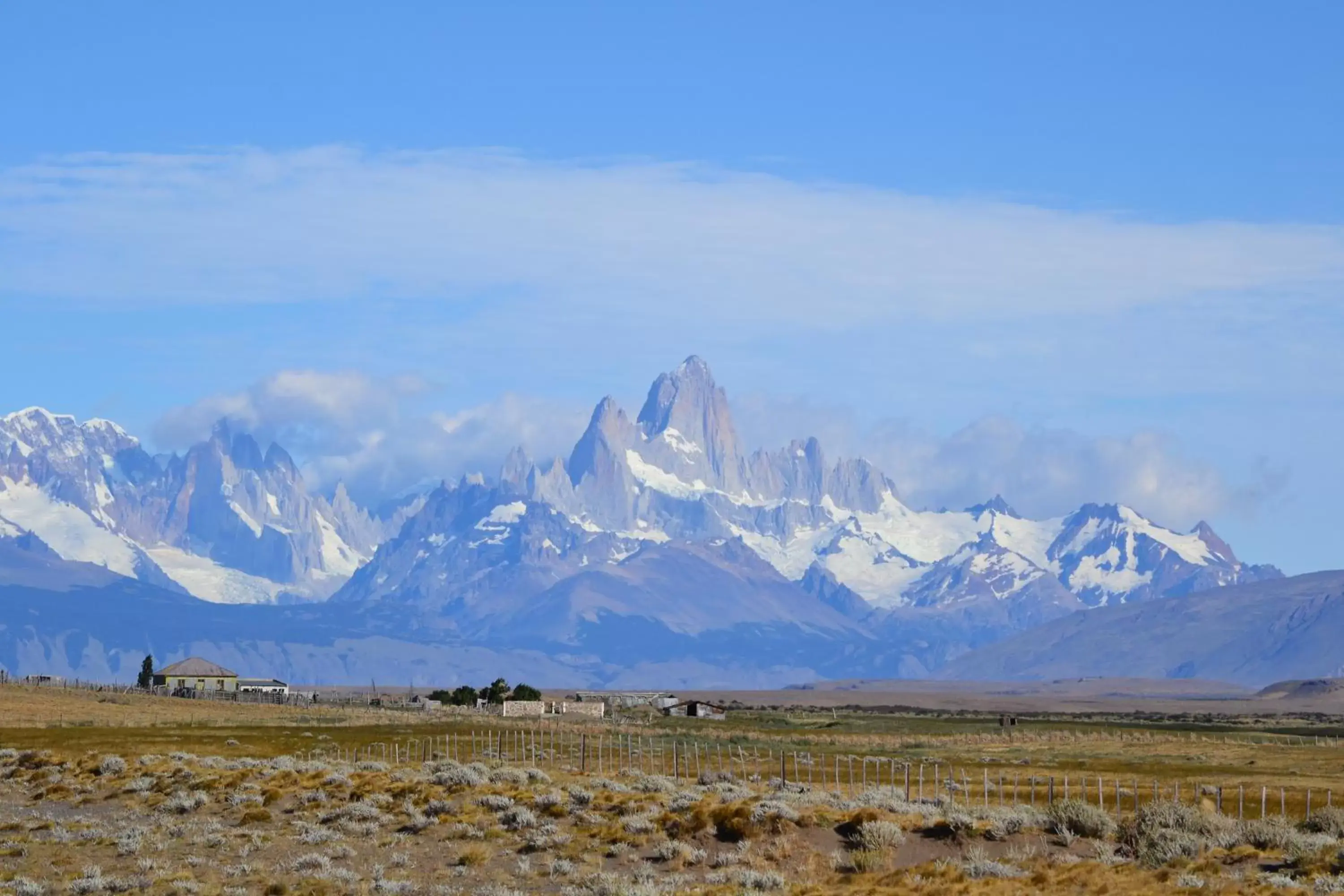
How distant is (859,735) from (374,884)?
314 feet

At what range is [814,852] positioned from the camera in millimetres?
35906

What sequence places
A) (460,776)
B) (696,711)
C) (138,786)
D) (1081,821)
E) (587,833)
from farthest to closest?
(696,711), (138,786), (460,776), (587,833), (1081,821)

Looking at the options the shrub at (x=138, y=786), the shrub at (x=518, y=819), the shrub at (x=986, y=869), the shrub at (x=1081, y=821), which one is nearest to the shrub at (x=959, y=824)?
the shrub at (x=1081, y=821)

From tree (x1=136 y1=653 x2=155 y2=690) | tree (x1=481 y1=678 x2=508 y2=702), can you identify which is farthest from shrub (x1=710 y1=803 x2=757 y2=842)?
tree (x1=136 y1=653 x2=155 y2=690)

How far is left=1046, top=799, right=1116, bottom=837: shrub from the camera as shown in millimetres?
37781

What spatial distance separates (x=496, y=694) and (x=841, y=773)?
344 ft

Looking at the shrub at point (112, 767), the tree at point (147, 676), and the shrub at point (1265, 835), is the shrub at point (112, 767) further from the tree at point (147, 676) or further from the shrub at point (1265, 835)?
the tree at point (147, 676)

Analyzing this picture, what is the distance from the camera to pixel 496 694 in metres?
176

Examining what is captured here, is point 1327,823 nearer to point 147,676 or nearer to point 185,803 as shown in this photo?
point 185,803

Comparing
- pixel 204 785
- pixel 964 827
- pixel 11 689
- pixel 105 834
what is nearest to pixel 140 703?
pixel 11 689

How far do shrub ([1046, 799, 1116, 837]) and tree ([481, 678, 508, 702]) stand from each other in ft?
432

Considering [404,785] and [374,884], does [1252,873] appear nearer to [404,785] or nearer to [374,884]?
[374,884]

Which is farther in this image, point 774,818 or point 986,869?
point 774,818

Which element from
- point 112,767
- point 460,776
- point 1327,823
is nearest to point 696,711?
point 112,767
